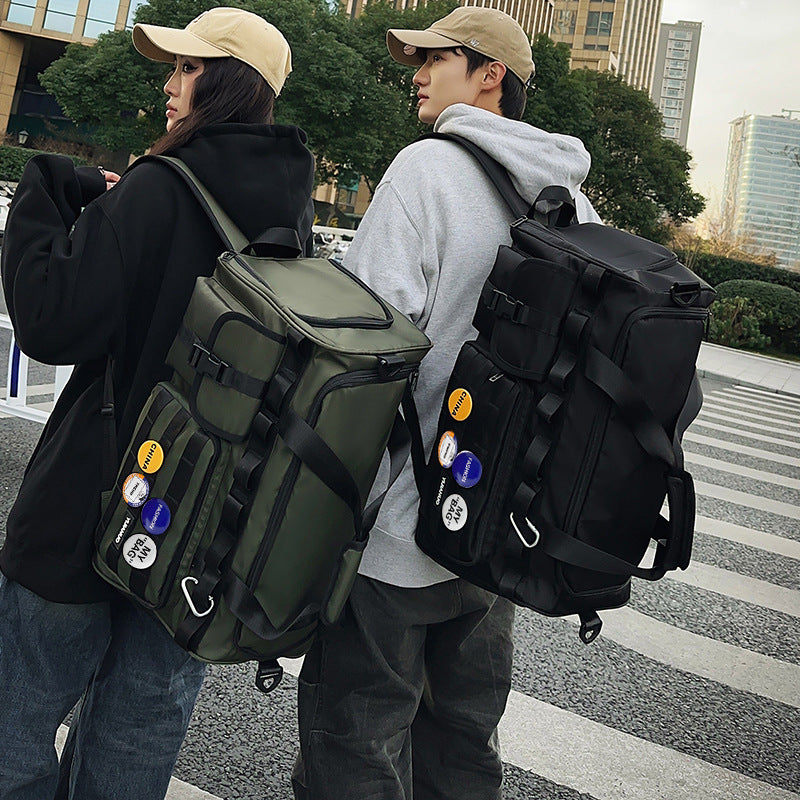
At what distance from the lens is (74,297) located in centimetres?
161

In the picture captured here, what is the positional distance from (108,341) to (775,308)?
2630cm

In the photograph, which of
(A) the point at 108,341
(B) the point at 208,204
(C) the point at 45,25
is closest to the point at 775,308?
(B) the point at 208,204

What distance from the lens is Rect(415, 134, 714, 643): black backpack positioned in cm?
158

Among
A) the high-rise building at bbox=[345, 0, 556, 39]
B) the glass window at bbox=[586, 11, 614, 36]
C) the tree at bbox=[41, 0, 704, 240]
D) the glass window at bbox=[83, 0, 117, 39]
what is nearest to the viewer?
the tree at bbox=[41, 0, 704, 240]

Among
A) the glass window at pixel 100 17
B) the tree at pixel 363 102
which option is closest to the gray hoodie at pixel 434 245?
the tree at pixel 363 102

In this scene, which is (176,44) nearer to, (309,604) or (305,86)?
(309,604)

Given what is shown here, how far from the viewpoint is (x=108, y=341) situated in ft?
5.55

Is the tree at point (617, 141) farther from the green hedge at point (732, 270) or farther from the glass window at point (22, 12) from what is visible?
the glass window at point (22, 12)

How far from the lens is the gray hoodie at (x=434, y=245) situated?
1764 mm

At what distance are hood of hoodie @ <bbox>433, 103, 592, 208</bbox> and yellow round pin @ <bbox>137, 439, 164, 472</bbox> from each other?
0.83m

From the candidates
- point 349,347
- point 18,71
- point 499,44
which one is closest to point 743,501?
point 499,44

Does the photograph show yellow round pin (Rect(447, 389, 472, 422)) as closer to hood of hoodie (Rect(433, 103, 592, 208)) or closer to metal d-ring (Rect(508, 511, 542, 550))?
metal d-ring (Rect(508, 511, 542, 550))

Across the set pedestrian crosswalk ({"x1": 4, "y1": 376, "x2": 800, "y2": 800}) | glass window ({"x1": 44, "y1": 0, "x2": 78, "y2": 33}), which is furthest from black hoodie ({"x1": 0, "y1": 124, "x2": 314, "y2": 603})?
glass window ({"x1": 44, "y1": 0, "x2": 78, "y2": 33})

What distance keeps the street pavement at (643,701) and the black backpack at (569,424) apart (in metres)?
1.39
